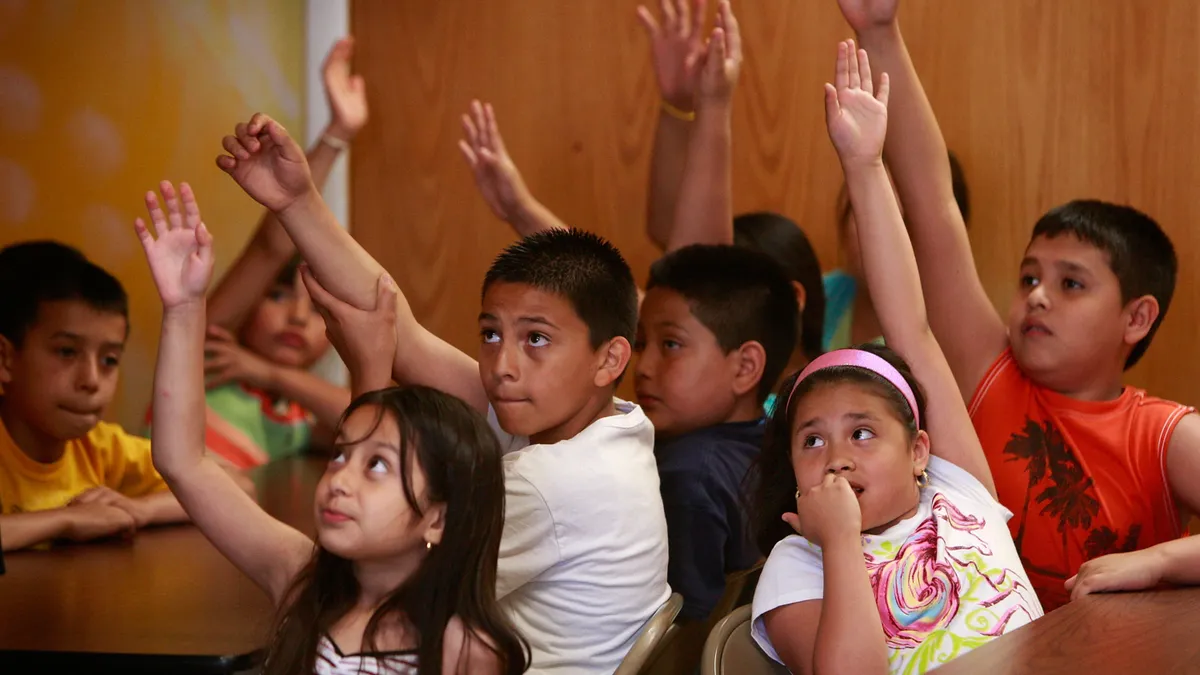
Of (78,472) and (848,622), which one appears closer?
(848,622)

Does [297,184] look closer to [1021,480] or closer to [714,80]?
[714,80]

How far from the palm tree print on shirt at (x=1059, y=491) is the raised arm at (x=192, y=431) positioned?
124 cm

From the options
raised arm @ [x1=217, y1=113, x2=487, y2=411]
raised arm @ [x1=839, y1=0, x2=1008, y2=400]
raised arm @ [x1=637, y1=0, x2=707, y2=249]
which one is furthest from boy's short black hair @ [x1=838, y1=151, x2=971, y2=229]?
raised arm @ [x1=217, y1=113, x2=487, y2=411]

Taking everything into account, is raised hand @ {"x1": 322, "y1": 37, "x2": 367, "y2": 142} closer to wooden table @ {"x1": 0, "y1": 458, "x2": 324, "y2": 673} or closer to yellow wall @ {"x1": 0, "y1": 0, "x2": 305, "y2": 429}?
yellow wall @ {"x1": 0, "y1": 0, "x2": 305, "y2": 429}

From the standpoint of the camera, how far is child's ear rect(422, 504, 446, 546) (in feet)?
5.49

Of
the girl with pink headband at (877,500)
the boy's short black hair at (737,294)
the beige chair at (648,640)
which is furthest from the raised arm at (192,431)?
the boy's short black hair at (737,294)

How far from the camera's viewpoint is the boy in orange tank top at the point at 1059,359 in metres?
2.24

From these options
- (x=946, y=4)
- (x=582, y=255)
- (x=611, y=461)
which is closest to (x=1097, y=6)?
(x=946, y=4)

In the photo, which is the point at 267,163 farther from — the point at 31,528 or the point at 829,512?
the point at 829,512

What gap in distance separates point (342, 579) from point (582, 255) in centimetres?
71

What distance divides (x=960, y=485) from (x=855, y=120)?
585 millimetres

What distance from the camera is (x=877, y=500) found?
6.03 ft

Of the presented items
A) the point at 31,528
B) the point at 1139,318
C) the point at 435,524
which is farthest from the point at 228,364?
the point at 1139,318

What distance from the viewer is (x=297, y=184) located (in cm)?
203
